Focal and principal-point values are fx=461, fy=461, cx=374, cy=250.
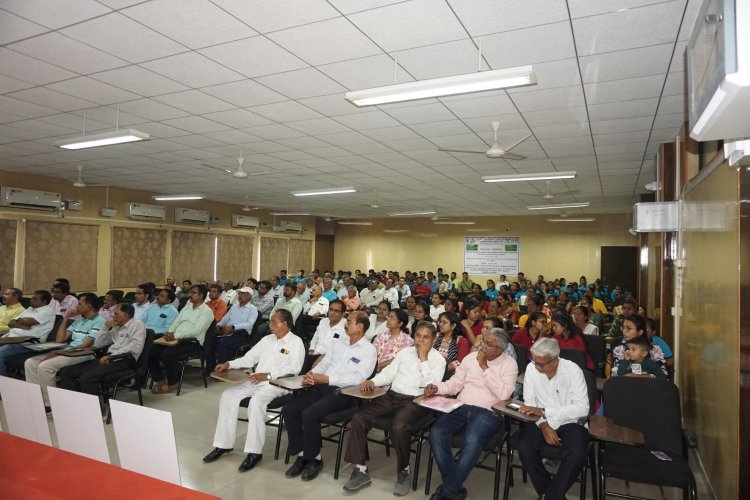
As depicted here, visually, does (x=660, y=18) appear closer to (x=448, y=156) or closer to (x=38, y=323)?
(x=448, y=156)

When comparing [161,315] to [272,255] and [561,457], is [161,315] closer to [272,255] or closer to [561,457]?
[561,457]

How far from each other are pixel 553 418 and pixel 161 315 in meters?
5.36

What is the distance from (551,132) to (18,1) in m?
5.16

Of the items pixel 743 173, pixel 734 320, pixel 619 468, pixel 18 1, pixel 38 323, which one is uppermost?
pixel 18 1

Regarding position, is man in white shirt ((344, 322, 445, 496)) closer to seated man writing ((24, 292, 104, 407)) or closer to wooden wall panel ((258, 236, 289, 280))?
seated man writing ((24, 292, 104, 407))

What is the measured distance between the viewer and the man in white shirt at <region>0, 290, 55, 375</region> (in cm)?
549

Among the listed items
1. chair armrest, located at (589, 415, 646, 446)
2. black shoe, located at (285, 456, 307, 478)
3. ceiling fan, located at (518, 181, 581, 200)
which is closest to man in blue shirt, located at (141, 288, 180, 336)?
black shoe, located at (285, 456, 307, 478)

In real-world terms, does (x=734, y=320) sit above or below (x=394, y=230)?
below

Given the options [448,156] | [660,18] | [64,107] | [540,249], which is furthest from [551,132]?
[540,249]

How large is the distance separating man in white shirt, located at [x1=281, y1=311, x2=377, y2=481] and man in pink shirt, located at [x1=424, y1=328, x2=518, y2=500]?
78cm

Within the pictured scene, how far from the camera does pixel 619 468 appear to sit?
277 cm

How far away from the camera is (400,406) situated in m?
3.78

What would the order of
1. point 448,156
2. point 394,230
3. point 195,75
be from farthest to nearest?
point 394,230 < point 448,156 < point 195,75

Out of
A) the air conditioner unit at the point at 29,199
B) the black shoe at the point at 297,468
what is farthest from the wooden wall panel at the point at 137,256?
the black shoe at the point at 297,468
